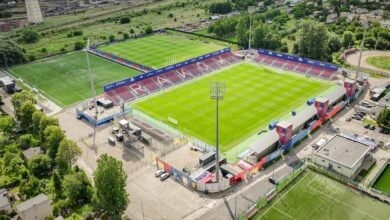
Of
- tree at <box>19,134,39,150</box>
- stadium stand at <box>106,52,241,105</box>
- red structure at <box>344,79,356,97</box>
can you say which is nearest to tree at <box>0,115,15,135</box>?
tree at <box>19,134,39,150</box>

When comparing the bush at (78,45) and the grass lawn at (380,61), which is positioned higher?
the bush at (78,45)

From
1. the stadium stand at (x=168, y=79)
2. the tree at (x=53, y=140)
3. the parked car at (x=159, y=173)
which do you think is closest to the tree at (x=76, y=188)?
the tree at (x=53, y=140)

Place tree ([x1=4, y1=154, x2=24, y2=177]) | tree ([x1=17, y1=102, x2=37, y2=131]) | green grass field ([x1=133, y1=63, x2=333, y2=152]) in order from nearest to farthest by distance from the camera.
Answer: tree ([x1=4, y1=154, x2=24, y2=177])
tree ([x1=17, y1=102, x2=37, y2=131])
green grass field ([x1=133, y1=63, x2=333, y2=152])

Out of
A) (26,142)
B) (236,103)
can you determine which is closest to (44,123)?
(26,142)

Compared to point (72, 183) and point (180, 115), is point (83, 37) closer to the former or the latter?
point (180, 115)

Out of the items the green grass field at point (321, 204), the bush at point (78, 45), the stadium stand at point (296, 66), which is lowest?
the green grass field at point (321, 204)

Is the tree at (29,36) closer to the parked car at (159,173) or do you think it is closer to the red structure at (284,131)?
the parked car at (159,173)

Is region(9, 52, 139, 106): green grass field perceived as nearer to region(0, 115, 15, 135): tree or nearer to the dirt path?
region(0, 115, 15, 135): tree

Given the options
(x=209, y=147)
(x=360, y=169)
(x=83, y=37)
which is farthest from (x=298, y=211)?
(x=83, y=37)

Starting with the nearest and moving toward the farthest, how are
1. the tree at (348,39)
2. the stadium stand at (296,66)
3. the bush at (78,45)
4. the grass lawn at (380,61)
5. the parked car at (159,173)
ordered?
1. the parked car at (159,173)
2. the stadium stand at (296,66)
3. the grass lawn at (380,61)
4. the tree at (348,39)
5. the bush at (78,45)
